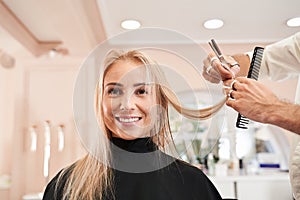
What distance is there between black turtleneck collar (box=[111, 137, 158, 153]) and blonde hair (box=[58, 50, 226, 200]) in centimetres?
2

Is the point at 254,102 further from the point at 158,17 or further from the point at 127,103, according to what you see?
the point at 158,17

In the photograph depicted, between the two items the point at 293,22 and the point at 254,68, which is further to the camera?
the point at 293,22

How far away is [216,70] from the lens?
91 cm

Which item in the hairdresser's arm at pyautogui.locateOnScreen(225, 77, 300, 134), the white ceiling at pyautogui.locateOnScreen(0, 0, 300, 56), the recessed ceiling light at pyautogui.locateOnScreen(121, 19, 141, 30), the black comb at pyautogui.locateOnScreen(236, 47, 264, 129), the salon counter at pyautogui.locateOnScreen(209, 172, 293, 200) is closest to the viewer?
the hairdresser's arm at pyautogui.locateOnScreen(225, 77, 300, 134)

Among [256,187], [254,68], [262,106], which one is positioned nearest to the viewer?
[262,106]

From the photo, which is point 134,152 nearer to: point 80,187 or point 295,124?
point 80,187

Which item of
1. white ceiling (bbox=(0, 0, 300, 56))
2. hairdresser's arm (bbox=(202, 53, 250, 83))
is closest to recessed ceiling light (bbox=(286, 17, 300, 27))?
white ceiling (bbox=(0, 0, 300, 56))

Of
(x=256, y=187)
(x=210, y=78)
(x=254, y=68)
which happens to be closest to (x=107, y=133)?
(x=210, y=78)

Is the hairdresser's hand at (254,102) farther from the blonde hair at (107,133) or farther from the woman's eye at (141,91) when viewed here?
the woman's eye at (141,91)

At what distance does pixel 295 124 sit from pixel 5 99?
2.81 meters

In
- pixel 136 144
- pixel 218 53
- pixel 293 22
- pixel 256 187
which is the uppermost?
pixel 293 22

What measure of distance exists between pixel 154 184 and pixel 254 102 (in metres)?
0.37

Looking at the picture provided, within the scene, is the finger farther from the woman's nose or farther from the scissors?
the woman's nose

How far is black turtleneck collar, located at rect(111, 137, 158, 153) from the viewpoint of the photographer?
0.96 m
